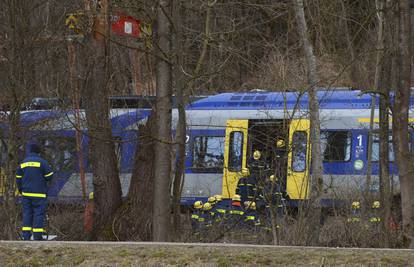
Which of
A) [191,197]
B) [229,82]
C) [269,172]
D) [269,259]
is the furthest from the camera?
[229,82]

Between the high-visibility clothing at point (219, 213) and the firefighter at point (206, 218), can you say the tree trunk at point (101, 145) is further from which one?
the high-visibility clothing at point (219, 213)

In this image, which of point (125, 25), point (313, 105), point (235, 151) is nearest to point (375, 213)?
point (313, 105)

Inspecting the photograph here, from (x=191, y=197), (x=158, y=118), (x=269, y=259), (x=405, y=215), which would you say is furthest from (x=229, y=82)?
(x=269, y=259)

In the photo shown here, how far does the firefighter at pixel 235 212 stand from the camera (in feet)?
35.2

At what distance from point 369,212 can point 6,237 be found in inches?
206

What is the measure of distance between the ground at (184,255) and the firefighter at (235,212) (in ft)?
14.3

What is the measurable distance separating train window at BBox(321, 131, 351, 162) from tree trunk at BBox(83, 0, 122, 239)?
5.12 metres

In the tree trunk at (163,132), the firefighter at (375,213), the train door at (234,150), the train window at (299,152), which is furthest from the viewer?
the train door at (234,150)

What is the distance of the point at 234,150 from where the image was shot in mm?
15062

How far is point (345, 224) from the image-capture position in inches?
383

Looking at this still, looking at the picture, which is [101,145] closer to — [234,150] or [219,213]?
[219,213]

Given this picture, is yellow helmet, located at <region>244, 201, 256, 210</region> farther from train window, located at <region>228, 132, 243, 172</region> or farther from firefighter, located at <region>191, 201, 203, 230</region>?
train window, located at <region>228, 132, 243, 172</region>

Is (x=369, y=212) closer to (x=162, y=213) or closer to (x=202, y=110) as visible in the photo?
(x=162, y=213)

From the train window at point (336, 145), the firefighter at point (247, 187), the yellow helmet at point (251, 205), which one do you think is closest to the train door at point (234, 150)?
the train window at point (336, 145)
